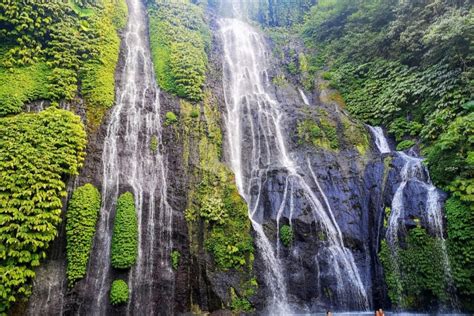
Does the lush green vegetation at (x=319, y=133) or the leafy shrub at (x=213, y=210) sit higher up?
the lush green vegetation at (x=319, y=133)

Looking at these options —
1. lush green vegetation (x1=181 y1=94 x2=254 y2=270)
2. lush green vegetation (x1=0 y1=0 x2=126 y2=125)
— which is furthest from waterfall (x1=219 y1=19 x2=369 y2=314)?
→ lush green vegetation (x1=0 y1=0 x2=126 y2=125)

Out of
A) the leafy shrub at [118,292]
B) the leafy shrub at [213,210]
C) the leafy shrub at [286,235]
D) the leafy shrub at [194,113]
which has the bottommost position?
the leafy shrub at [118,292]

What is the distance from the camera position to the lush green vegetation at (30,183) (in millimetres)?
8789

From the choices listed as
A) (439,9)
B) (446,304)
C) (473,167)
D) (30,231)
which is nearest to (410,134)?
(473,167)

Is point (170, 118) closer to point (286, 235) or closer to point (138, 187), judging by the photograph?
point (138, 187)

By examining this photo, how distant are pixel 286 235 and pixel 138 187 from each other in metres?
5.95

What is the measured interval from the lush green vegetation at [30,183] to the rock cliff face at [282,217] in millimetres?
569

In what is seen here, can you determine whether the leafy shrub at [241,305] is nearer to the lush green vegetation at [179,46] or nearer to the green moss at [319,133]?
the green moss at [319,133]

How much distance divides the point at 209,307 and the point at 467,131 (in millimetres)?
10797

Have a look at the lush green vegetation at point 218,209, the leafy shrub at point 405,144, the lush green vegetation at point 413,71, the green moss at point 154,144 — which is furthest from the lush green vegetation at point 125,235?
the leafy shrub at point 405,144

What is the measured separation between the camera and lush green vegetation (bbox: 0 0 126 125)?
40.9 ft

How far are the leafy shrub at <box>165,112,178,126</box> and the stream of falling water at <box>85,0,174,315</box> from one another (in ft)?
1.31

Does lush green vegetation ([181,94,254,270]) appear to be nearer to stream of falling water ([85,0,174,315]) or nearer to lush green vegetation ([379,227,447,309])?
stream of falling water ([85,0,174,315])

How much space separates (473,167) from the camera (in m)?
10.4
